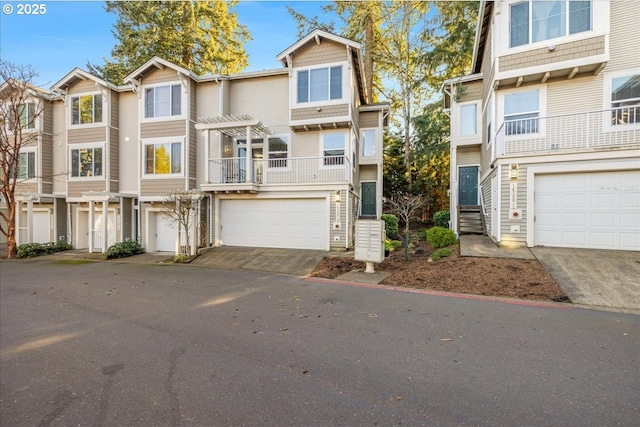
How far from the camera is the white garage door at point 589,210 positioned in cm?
820

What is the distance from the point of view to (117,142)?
15117mm

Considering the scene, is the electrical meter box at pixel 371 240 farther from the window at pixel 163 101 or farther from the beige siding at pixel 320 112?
the window at pixel 163 101

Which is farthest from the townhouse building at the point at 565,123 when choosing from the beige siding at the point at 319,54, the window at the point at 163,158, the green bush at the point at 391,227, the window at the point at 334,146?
the window at the point at 163,158

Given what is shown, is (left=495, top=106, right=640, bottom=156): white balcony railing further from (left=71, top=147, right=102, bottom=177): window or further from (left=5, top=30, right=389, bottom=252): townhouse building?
(left=71, top=147, right=102, bottom=177): window

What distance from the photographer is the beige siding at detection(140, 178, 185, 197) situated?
13656mm

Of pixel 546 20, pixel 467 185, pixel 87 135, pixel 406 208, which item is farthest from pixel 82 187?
pixel 546 20

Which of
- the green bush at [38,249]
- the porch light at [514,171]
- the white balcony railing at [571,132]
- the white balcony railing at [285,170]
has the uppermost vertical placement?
the white balcony railing at [571,132]

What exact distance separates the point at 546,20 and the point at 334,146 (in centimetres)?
839

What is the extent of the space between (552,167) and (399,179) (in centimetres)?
1100

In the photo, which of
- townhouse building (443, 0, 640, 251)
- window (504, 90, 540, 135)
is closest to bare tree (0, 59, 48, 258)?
townhouse building (443, 0, 640, 251)

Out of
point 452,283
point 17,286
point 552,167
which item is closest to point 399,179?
point 552,167

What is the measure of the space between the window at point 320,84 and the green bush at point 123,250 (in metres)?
10.4

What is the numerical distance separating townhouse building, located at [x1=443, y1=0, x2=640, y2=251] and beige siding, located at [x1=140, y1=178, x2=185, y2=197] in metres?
13.4

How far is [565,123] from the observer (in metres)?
9.54
